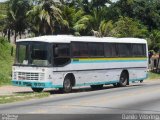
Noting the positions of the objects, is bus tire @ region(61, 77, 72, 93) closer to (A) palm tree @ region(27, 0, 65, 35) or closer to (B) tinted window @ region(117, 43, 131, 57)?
(B) tinted window @ region(117, 43, 131, 57)

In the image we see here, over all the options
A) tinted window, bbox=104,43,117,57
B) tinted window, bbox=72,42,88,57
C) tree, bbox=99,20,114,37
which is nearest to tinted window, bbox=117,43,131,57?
tinted window, bbox=104,43,117,57

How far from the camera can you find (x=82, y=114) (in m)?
14.7

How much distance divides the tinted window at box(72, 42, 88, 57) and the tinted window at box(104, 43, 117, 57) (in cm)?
218

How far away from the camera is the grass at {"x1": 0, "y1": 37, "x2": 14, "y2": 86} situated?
31.8m

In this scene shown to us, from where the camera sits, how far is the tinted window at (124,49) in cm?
2975

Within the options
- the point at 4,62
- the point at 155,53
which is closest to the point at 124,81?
the point at 4,62

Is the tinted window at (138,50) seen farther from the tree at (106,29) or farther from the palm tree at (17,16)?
the palm tree at (17,16)

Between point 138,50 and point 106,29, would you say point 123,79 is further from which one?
point 106,29

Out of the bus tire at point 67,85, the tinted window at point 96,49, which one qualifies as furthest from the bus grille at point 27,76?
the tinted window at point 96,49

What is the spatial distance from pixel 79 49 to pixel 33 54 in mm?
2891

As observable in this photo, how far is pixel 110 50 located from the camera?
28844 mm

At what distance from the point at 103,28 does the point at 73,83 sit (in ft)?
93.1

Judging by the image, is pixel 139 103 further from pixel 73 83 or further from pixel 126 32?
pixel 126 32

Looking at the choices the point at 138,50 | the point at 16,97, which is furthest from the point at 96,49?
the point at 16,97
